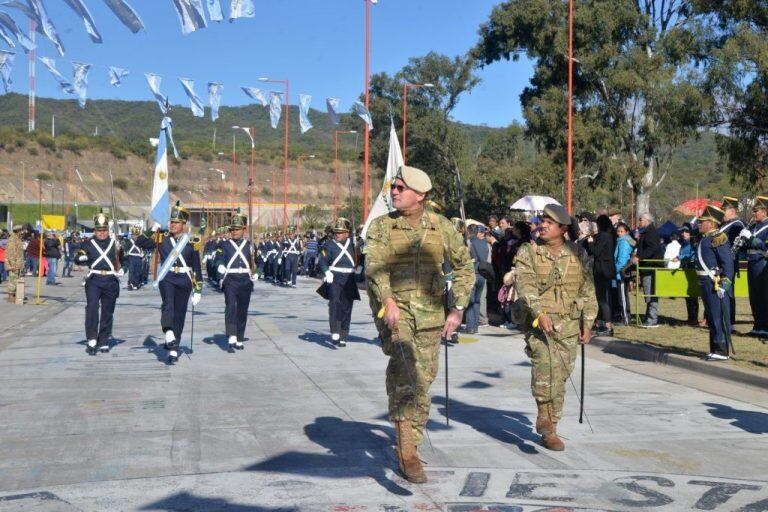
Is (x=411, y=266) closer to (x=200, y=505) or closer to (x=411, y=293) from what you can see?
(x=411, y=293)

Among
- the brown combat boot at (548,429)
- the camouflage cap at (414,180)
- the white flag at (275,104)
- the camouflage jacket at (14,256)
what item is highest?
the white flag at (275,104)

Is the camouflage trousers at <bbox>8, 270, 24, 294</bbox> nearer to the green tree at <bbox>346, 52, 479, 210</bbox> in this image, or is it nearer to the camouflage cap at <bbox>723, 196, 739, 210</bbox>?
the camouflage cap at <bbox>723, 196, 739, 210</bbox>

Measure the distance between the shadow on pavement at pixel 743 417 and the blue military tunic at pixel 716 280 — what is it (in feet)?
8.83

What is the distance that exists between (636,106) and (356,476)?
3647 centimetres

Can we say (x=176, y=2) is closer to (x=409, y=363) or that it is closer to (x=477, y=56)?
(x=409, y=363)

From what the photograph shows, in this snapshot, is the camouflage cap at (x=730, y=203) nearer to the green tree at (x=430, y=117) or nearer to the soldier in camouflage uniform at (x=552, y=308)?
the soldier in camouflage uniform at (x=552, y=308)

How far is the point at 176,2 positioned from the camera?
49.0 feet

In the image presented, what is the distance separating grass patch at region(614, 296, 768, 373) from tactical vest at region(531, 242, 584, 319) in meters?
4.74

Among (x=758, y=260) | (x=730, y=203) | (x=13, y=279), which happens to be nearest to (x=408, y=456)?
(x=730, y=203)

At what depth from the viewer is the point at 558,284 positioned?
7398 mm

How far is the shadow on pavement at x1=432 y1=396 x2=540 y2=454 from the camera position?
7641 mm

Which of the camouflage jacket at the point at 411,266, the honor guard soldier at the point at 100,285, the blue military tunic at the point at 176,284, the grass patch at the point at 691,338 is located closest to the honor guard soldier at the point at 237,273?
the blue military tunic at the point at 176,284

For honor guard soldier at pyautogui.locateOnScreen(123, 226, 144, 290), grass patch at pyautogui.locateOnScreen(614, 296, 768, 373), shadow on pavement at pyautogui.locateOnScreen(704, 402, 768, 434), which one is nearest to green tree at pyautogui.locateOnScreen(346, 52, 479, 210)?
honor guard soldier at pyautogui.locateOnScreen(123, 226, 144, 290)

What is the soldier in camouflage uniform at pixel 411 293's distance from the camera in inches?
248
